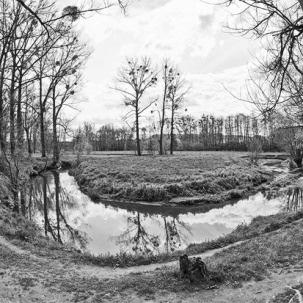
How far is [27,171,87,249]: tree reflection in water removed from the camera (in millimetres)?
12797

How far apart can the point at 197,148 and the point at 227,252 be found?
211ft

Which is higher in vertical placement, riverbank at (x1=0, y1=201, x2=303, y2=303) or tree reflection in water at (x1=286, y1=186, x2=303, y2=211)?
riverbank at (x1=0, y1=201, x2=303, y2=303)

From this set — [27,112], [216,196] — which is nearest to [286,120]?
[216,196]

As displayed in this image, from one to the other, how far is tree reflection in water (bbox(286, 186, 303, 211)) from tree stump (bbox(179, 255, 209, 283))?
32.1 feet

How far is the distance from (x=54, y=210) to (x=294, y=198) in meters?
12.1

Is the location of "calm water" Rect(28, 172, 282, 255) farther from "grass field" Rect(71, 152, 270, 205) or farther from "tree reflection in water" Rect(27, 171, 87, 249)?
"grass field" Rect(71, 152, 270, 205)

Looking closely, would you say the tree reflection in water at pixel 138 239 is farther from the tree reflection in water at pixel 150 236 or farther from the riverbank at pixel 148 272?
the riverbank at pixel 148 272

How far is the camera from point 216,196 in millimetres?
18844

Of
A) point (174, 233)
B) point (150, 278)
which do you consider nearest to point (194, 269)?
point (150, 278)

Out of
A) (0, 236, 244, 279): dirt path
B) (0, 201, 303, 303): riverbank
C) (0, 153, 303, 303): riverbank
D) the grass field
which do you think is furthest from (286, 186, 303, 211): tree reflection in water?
(0, 236, 244, 279): dirt path

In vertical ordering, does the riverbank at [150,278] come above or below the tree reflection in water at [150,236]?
above

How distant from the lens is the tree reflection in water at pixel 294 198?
1617 cm

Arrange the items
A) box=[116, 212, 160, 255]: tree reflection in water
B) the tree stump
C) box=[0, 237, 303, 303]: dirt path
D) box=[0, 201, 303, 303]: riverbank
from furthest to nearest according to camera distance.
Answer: box=[116, 212, 160, 255]: tree reflection in water < the tree stump < box=[0, 201, 303, 303]: riverbank < box=[0, 237, 303, 303]: dirt path

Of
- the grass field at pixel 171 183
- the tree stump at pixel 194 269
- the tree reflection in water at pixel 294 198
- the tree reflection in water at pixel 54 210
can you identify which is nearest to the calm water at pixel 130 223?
the tree reflection in water at pixel 54 210
